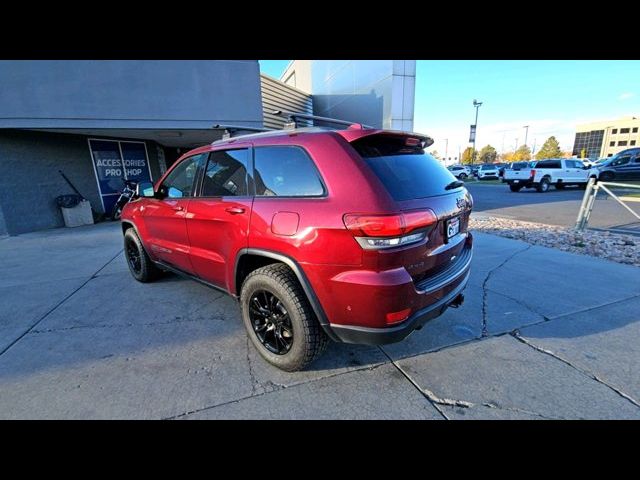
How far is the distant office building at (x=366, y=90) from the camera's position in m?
13.4

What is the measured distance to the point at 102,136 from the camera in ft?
32.4

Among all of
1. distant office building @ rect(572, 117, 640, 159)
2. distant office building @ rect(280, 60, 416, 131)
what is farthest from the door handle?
distant office building @ rect(572, 117, 640, 159)

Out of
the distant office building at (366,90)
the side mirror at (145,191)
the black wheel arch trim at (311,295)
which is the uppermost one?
the distant office building at (366,90)

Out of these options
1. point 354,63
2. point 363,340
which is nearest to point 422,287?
point 363,340

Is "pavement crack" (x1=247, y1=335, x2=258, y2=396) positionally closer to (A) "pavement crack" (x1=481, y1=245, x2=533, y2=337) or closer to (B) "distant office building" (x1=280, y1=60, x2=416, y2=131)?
(A) "pavement crack" (x1=481, y1=245, x2=533, y2=337)

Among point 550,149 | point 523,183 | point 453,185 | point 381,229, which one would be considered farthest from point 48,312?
point 550,149

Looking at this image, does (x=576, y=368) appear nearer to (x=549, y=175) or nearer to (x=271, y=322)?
(x=271, y=322)

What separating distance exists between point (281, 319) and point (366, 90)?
15461 millimetres

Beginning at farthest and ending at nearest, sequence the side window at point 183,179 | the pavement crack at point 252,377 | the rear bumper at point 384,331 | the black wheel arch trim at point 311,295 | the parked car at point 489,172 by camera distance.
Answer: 1. the parked car at point 489,172
2. the side window at point 183,179
3. the pavement crack at point 252,377
4. the black wheel arch trim at point 311,295
5. the rear bumper at point 384,331

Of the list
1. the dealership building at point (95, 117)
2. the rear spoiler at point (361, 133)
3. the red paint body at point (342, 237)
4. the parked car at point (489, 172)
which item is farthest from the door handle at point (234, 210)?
the parked car at point (489, 172)

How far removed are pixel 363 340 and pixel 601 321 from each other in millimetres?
2719

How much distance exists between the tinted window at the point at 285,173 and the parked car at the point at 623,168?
2322 cm

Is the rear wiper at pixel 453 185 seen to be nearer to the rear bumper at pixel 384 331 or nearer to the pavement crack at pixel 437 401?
the rear bumper at pixel 384 331

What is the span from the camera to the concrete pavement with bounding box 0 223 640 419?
2047mm
